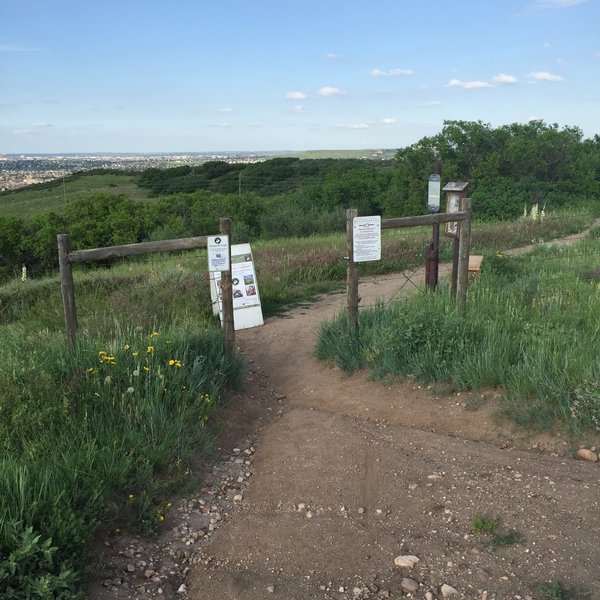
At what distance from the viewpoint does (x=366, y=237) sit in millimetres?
6457

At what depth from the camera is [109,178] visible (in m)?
49.0

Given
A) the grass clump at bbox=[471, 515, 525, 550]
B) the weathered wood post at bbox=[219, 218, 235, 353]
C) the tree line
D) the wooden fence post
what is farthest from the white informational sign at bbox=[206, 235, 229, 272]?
the tree line

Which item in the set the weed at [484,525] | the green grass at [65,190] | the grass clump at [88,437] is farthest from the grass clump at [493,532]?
the green grass at [65,190]

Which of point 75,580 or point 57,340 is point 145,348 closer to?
point 57,340

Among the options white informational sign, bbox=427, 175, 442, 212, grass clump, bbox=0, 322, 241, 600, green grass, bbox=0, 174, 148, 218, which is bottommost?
green grass, bbox=0, 174, 148, 218

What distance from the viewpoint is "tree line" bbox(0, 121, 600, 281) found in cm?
2350

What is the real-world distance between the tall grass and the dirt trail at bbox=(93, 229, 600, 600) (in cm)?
19

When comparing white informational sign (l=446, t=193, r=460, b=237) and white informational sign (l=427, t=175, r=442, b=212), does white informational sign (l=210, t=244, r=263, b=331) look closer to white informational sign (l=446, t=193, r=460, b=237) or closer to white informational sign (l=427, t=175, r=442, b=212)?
white informational sign (l=427, t=175, r=442, b=212)

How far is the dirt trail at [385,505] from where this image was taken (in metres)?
3.21

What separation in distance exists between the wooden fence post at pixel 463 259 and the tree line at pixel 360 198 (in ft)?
36.9

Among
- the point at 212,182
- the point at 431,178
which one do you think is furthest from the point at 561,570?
the point at 212,182

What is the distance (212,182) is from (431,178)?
115 ft

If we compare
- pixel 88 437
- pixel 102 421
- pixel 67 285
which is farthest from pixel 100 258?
pixel 88 437

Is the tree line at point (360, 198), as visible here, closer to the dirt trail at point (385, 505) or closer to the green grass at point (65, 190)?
the green grass at point (65, 190)
